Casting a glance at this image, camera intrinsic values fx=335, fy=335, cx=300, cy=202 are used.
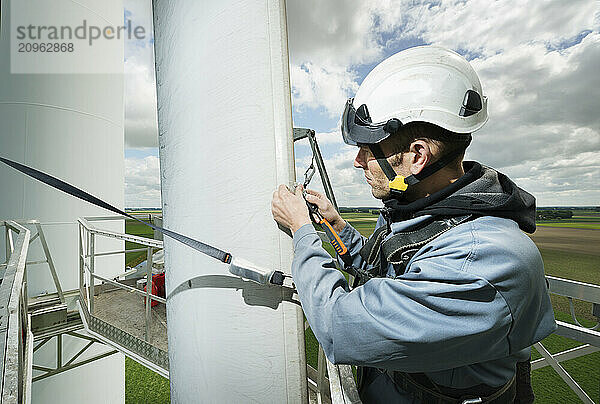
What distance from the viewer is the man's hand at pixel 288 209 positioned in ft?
2.84

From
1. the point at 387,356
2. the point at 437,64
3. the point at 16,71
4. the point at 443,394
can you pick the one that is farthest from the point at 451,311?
the point at 16,71

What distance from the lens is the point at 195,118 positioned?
3.05 ft

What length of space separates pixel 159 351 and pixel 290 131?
8.82 ft

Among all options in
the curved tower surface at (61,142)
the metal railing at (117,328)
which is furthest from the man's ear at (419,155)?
the curved tower surface at (61,142)

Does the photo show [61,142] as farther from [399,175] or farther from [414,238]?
[414,238]

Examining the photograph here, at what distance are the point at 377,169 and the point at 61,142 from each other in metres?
4.52

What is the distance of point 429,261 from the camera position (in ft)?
2.64

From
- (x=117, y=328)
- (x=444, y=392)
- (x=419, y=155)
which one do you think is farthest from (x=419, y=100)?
(x=117, y=328)

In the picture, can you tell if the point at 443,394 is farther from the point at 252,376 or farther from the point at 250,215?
the point at 250,215

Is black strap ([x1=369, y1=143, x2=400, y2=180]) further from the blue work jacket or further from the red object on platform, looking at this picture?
the red object on platform

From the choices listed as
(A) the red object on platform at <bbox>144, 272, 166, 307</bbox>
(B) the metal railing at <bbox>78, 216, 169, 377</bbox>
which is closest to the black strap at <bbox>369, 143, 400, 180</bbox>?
(B) the metal railing at <bbox>78, 216, 169, 377</bbox>

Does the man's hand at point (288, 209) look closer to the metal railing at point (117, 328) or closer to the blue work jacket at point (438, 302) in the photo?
the blue work jacket at point (438, 302)
